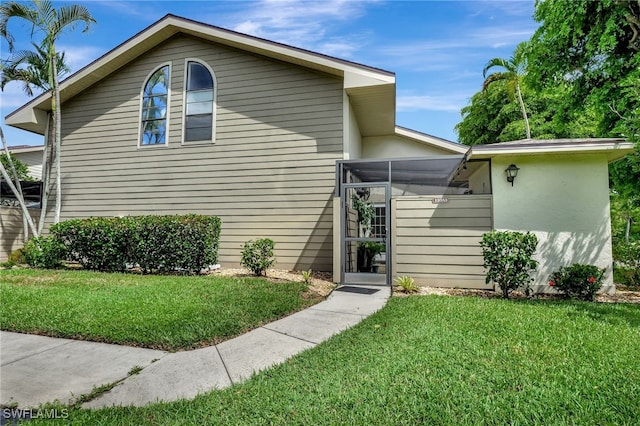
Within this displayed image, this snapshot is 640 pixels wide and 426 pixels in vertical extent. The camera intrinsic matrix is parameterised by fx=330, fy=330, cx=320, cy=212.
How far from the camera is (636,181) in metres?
8.73

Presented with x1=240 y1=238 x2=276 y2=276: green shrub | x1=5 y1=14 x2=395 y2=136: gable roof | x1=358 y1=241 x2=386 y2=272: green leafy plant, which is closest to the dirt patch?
x1=358 y1=241 x2=386 y2=272: green leafy plant

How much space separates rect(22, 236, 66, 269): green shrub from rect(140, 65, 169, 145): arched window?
11.5 ft

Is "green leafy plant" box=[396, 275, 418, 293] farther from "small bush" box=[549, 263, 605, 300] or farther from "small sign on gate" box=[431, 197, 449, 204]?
"small bush" box=[549, 263, 605, 300]

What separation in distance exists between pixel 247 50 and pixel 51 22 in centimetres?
540

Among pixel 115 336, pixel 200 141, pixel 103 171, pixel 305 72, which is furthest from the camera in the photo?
pixel 103 171

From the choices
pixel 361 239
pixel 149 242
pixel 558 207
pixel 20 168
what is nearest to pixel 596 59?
pixel 558 207

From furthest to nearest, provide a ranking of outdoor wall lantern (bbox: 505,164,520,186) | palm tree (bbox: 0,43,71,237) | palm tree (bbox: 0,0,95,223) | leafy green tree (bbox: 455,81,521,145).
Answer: leafy green tree (bbox: 455,81,521,145)
palm tree (bbox: 0,43,71,237)
palm tree (bbox: 0,0,95,223)
outdoor wall lantern (bbox: 505,164,520,186)

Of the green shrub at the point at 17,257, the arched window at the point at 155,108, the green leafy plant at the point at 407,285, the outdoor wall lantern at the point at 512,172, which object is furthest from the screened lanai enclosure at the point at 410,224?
the green shrub at the point at 17,257

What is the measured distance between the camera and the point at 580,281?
5848 mm

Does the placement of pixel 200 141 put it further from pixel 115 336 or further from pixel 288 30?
pixel 115 336

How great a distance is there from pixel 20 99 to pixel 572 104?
54.1ft

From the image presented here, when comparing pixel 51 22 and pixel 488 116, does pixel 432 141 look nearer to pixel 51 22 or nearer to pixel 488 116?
pixel 51 22

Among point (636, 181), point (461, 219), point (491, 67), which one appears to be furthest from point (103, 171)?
point (491, 67)

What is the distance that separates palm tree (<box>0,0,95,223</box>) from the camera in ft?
28.8
